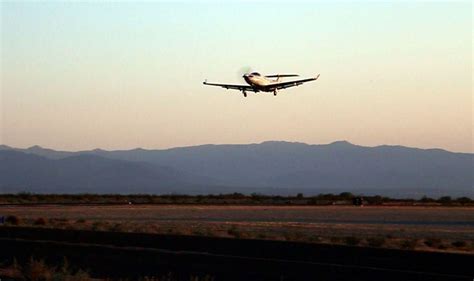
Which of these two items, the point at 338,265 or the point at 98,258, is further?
the point at 98,258

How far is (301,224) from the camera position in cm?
6141

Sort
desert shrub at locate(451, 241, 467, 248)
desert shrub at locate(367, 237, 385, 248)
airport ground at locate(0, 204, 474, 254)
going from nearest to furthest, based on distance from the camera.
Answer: desert shrub at locate(367, 237, 385, 248) < desert shrub at locate(451, 241, 467, 248) < airport ground at locate(0, 204, 474, 254)

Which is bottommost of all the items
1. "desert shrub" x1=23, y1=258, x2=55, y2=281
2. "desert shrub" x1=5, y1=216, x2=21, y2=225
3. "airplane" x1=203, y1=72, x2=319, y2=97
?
"desert shrub" x1=23, y1=258, x2=55, y2=281

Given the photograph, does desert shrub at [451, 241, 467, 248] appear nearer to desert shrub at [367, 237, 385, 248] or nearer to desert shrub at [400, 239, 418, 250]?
desert shrub at [400, 239, 418, 250]

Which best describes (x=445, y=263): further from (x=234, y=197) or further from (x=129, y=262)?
(x=234, y=197)

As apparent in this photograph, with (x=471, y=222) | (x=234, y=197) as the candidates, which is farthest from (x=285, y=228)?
(x=234, y=197)

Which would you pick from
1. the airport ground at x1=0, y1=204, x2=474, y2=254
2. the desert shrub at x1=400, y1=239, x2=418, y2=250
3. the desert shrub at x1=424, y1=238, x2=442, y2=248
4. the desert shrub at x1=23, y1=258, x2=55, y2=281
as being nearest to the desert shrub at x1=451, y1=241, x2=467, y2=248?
the airport ground at x1=0, y1=204, x2=474, y2=254

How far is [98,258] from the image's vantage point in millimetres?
35750

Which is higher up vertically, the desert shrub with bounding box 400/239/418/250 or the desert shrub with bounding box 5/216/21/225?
the desert shrub with bounding box 5/216/21/225

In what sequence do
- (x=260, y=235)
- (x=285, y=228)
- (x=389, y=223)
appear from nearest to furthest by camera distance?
(x=260, y=235), (x=285, y=228), (x=389, y=223)

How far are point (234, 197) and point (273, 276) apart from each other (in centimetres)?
9192

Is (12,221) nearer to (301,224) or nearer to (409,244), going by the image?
(301,224)

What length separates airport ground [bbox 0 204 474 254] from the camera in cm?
4356

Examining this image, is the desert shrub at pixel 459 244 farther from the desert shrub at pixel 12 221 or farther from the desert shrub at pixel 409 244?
the desert shrub at pixel 12 221
